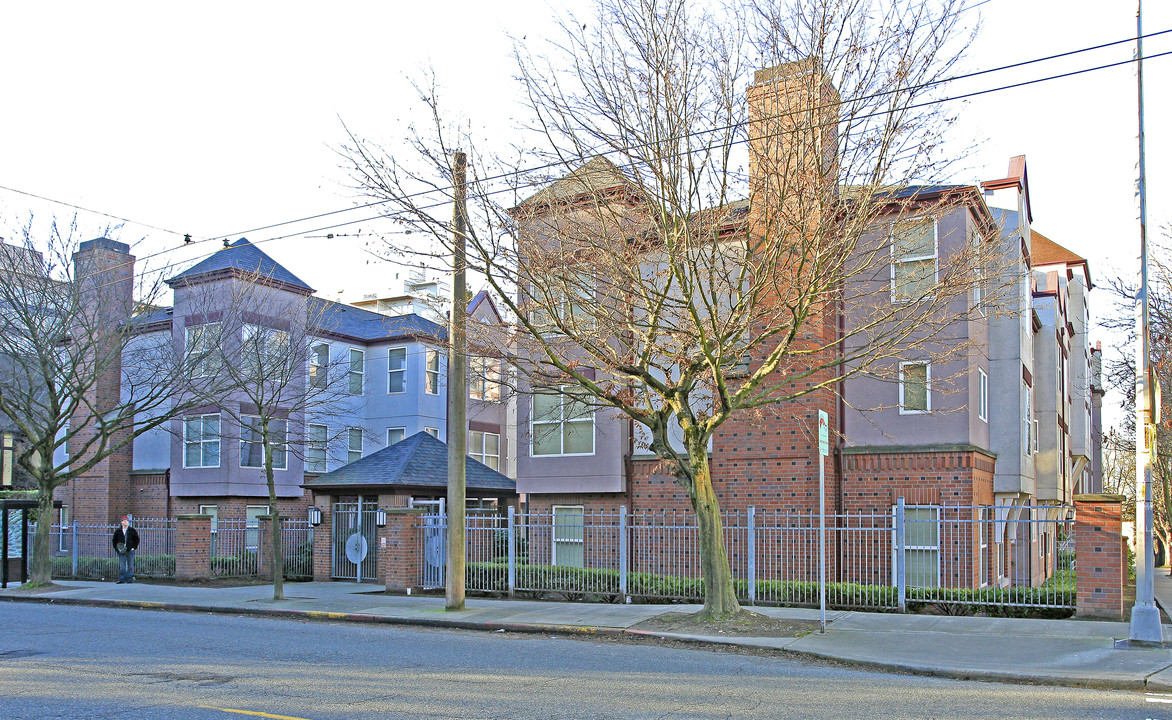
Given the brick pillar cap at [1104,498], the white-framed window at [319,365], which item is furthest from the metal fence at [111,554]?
the brick pillar cap at [1104,498]

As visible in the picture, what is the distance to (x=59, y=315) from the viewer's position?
22.4 m

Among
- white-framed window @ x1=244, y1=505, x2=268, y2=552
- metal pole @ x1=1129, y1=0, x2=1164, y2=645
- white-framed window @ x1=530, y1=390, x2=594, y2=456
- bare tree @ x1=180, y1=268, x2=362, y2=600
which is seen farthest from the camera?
white-framed window @ x1=244, y1=505, x2=268, y2=552

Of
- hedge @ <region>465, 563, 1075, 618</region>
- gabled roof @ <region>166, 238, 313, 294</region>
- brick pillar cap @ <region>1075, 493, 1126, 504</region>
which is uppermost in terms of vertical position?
gabled roof @ <region>166, 238, 313, 294</region>

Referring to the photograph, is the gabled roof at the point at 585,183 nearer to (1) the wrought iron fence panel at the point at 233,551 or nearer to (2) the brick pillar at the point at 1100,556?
(2) the brick pillar at the point at 1100,556

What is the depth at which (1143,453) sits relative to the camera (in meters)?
11.8

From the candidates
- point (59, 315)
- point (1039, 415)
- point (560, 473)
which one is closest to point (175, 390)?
point (59, 315)

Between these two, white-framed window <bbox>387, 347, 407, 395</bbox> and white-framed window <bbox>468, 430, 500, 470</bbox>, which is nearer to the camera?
white-framed window <bbox>387, 347, 407, 395</bbox>

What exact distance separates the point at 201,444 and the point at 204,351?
20.4 ft

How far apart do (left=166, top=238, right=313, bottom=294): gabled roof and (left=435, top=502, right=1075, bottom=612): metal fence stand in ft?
36.1

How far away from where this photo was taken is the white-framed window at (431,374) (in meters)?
34.1

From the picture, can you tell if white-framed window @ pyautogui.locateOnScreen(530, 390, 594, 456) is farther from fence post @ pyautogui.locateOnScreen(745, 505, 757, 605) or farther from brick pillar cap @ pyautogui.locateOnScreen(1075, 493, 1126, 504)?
brick pillar cap @ pyautogui.locateOnScreen(1075, 493, 1126, 504)

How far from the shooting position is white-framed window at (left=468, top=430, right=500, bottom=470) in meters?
36.2

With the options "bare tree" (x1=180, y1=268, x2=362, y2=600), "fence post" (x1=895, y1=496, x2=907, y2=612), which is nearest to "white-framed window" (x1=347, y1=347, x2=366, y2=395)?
"bare tree" (x1=180, y1=268, x2=362, y2=600)

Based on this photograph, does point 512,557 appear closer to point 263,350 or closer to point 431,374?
point 263,350
